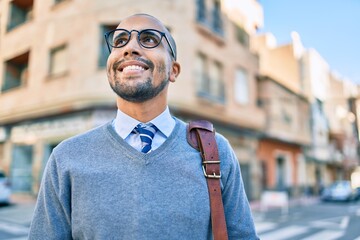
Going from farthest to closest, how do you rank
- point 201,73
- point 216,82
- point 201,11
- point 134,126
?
point 216,82 < point 201,11 < point 201,73 < point 134,126

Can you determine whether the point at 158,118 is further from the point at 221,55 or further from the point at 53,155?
the point at 221,55

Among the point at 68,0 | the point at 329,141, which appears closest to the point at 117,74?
the point at 68,0

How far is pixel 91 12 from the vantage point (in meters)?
10.2

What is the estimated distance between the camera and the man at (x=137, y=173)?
1.15m

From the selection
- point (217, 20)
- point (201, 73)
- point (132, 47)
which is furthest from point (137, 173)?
point (217, 20)

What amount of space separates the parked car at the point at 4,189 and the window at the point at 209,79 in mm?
7404

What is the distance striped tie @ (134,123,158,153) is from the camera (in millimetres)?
1335

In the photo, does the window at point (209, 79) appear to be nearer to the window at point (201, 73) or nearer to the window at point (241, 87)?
the window at point (201, 73)

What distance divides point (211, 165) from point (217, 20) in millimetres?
13533

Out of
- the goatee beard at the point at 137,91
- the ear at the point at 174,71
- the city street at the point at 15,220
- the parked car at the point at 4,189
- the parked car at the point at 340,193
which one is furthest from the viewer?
the parked car at the point at 340,193

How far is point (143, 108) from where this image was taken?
4.61ft

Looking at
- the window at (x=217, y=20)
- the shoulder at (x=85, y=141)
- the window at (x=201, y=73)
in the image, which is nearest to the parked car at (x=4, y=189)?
the window at (x=201, y=73)

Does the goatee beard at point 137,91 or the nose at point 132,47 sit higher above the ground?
the nose at point 132,47

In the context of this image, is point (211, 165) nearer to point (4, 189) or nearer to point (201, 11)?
point (4, 189)
